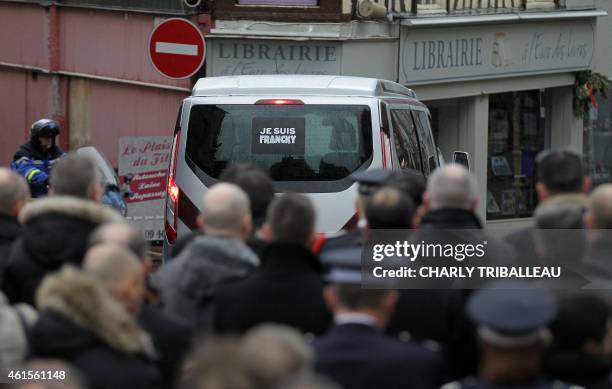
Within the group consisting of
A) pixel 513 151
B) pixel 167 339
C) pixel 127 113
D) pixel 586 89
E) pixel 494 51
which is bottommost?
pixel 513 151

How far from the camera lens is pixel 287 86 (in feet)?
35.5

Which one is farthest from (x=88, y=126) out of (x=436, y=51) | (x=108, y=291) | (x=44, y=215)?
(x=108, y=291)

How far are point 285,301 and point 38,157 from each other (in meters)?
6.63

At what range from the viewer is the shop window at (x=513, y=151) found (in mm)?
21984

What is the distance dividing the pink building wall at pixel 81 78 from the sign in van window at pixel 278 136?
294 inches

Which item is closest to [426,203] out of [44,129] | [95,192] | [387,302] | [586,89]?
[95,192]

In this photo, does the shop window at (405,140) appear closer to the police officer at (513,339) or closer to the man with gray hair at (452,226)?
the man with gray hair at (452,226)

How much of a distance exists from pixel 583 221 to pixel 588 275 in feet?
0.84

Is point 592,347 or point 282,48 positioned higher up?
point 282,48

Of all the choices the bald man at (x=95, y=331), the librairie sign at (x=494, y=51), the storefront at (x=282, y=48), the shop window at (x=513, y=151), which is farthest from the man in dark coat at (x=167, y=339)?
the shop window at (x=513, y=151)

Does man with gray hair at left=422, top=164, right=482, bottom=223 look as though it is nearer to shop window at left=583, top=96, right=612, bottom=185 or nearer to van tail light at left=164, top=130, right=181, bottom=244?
van tail light at left=164, top=130, right=181, bottom=244

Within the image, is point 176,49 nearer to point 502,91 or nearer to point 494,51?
point 494,51

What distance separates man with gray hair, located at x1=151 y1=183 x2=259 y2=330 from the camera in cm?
620

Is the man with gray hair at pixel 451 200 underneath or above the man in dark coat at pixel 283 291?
above
